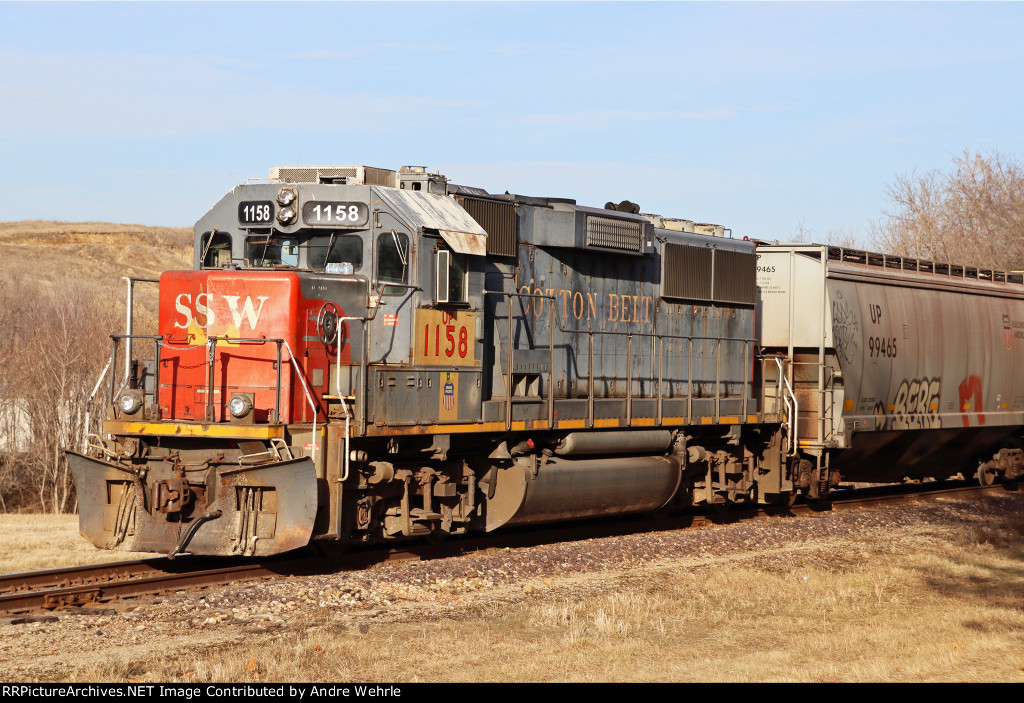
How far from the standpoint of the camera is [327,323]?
35.0 ft

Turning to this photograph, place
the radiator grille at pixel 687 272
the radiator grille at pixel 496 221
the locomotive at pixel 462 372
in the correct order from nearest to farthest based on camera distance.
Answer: the locomotive at pixel 462 372, the radiator grille at pixel 496 221, the radiator grille at pixel 687 272

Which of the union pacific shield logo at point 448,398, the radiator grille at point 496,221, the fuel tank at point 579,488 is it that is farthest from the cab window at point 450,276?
the fuel tank at point 579,488

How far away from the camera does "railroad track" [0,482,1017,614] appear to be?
365 inches

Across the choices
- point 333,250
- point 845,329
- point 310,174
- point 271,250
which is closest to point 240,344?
point 271,250

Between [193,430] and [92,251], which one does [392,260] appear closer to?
[193,430]

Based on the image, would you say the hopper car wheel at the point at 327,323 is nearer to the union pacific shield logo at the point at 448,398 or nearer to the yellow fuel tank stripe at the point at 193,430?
the yellow fuel tank stripe at the point at 193,430

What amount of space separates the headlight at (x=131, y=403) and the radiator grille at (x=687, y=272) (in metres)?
6.98

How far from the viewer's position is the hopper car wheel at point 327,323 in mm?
10594

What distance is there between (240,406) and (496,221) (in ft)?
12.2

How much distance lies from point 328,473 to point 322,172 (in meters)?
3.32

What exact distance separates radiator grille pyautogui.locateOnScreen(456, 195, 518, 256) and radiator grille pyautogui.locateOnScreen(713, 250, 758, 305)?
13.1 feet

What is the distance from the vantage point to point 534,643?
25.6ft

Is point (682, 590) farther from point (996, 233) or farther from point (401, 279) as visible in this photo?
point (996, 233)
